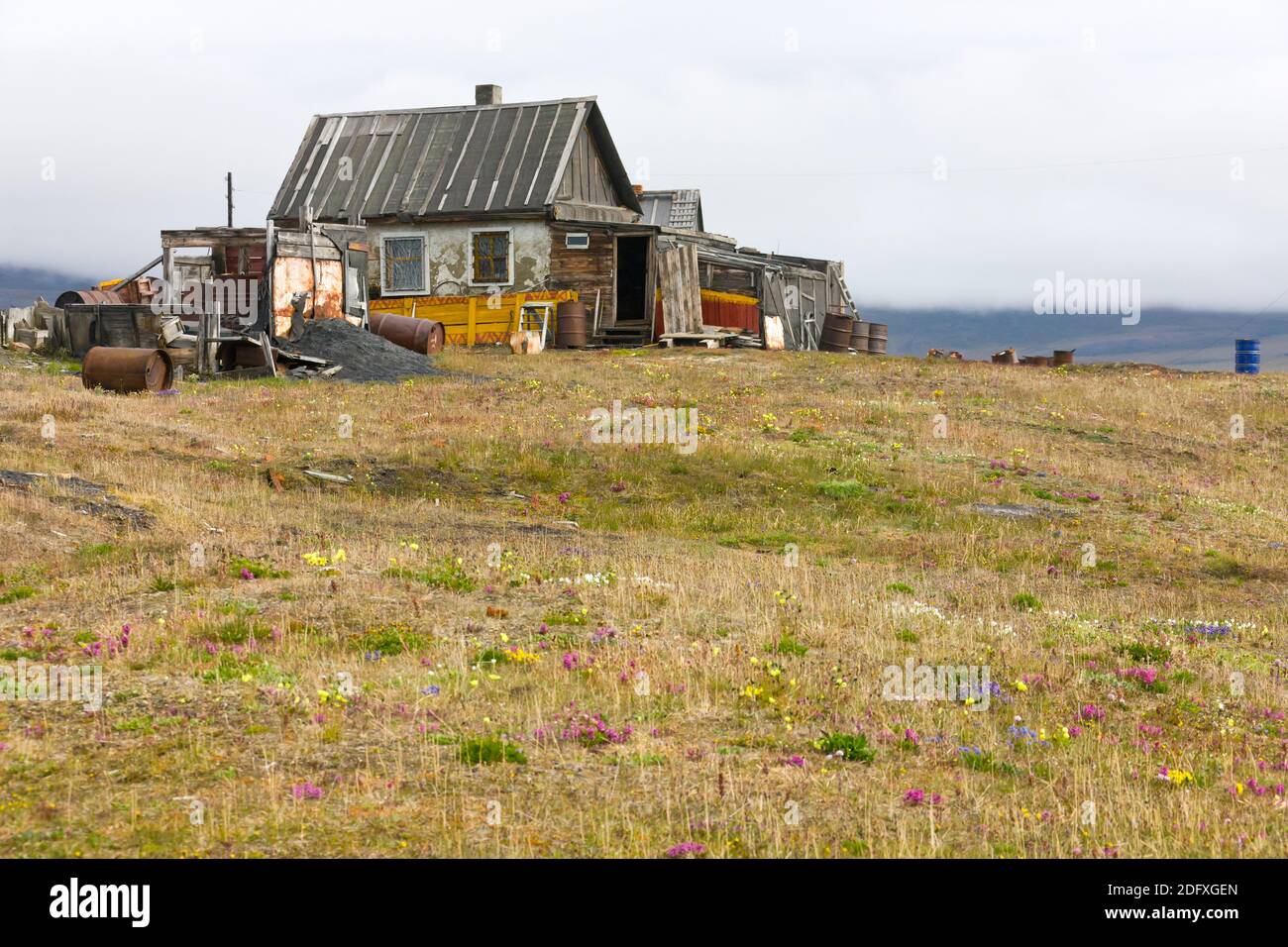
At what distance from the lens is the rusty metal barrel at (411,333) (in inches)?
1296

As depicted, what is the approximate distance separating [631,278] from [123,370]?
23521 millimetres

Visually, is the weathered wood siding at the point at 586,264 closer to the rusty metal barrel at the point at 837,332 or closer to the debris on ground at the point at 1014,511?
the rusty metal barrel at the point at 837,332

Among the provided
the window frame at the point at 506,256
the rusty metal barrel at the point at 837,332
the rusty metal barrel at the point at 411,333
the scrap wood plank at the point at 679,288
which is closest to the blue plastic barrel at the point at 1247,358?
the rusty metal barrel at the point at 837,332

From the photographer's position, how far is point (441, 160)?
40750mm

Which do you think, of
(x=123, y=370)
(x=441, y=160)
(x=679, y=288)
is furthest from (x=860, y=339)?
(x=123, y=370)

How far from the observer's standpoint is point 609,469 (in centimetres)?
2106

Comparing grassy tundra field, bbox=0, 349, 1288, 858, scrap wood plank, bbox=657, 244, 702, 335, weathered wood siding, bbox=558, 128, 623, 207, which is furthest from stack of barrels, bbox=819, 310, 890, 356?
grassy tundra field, bbox=0, 349, 1288, 858

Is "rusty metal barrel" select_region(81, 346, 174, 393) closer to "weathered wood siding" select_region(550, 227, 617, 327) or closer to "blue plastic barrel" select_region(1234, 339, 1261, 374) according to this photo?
"weathered wood siding" select_region(550, 227, 617, 327)

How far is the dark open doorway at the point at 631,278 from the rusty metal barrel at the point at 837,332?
634cm

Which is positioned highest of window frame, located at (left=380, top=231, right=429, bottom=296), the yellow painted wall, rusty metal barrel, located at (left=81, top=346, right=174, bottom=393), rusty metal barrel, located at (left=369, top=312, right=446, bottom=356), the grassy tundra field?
window frame, located at (left=380, top=231, right=429, bottom=296)

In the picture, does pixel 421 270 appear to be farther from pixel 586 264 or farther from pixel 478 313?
pixel 586 264

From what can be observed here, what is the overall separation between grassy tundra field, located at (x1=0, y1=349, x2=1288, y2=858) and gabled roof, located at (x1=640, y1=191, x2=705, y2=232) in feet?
113

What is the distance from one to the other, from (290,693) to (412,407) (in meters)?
16.2

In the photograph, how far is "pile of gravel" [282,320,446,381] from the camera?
96.8 feet
